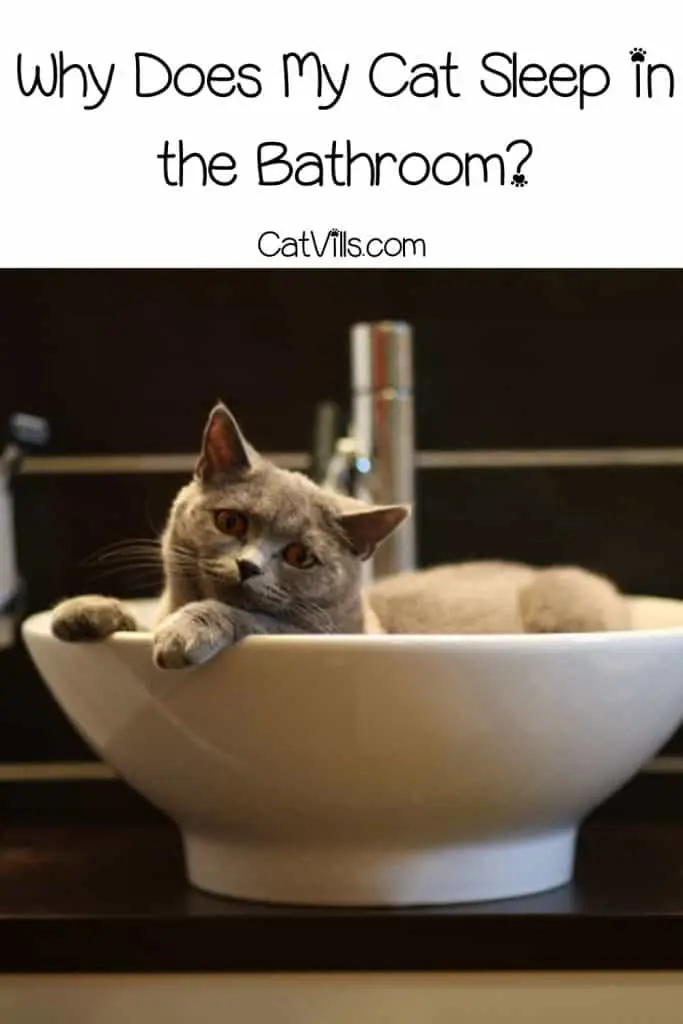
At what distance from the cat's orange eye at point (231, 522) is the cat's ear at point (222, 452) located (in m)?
Answer: 0.03

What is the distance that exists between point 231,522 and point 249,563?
0.15 feet

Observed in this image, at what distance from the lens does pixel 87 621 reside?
837mm

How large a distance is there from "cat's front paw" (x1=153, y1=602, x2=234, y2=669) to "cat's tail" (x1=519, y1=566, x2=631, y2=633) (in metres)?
0.28

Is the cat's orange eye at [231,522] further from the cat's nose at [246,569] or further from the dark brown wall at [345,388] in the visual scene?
the dark brown wall at [345,388]

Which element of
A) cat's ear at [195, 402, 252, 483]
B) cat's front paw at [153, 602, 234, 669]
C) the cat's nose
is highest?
cat's ear at [195, 402, 252, 483]

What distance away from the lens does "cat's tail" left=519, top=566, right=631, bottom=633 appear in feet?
3.23

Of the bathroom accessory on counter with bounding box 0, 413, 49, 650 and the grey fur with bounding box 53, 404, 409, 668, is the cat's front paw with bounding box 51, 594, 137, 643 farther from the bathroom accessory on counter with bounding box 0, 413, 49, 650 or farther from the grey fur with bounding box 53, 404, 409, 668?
the bathroom accessory on counter with bounding box 0, 413, 49, 650

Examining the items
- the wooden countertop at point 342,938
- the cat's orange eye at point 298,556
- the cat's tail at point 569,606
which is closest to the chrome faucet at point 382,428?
the cat's tail at point 569,606

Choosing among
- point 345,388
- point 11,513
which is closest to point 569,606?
point 345,388

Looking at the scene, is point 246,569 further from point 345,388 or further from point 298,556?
point 345,388

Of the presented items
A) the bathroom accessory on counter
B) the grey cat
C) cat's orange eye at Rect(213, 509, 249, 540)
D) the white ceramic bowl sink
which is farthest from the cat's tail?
the bathroom accessory on counter

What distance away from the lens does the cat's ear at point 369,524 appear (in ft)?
2.91
